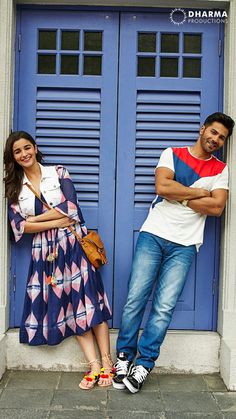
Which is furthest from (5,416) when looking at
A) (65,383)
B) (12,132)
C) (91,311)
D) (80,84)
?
(80,84)

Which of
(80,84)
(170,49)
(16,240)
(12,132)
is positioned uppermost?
(170,49)

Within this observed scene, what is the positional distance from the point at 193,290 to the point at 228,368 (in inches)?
27.4

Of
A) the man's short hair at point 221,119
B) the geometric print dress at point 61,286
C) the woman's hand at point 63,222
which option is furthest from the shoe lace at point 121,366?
the man's short hair at point 221,119

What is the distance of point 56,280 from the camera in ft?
13.7

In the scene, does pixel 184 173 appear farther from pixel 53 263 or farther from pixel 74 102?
pixel 53 263

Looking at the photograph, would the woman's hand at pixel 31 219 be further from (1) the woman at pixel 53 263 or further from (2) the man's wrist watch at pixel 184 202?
(2) the man's wrist watch at pixel 184 202

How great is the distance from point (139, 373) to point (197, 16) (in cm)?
291

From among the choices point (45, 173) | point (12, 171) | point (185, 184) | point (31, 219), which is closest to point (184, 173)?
point (185, 184)

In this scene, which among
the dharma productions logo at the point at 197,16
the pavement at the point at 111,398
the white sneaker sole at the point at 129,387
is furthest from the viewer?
the dharma productions logo at the point at 197,16

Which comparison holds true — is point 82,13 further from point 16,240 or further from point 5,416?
point 5,416

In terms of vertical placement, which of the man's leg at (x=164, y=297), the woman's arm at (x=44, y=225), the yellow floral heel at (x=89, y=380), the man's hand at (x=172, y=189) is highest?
the man's hand at (x=172, y=189)

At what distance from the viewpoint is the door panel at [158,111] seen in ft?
14.3

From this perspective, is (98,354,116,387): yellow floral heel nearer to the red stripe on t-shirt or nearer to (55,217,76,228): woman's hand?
(55,217,76,228): woman's hand

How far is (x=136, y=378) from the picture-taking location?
155 inches
